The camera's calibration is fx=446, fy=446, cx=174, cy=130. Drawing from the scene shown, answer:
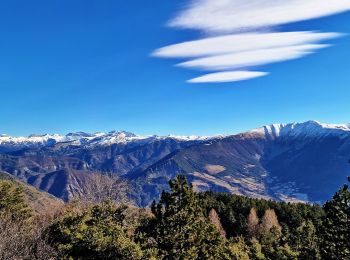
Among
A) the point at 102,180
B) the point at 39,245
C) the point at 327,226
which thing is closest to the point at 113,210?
the point at 39,245

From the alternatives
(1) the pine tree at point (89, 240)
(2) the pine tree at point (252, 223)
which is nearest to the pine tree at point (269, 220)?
(2) the pine tree at point (252, 223)

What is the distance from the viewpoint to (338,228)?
5353 cm

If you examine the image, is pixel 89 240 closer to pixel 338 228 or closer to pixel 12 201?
pixel 338 228

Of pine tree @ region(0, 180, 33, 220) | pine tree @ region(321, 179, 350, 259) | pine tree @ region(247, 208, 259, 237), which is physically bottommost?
pine tree @ region(247, 208, 259, 237)

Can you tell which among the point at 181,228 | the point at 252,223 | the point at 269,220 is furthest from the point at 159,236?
the point at 252,223

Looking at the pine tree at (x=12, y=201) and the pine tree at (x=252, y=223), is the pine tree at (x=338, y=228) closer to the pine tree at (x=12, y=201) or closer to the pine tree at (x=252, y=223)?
the pine tree at (x=12, y=201)

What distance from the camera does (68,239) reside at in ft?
154

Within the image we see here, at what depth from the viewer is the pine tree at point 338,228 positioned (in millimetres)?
52094

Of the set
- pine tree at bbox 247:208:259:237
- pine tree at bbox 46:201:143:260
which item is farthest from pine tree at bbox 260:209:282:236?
pine tree at bbox 46:201:143:260

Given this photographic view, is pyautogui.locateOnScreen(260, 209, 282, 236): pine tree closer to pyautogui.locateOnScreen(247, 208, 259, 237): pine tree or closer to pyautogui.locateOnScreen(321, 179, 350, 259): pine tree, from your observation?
pyautogui.locateOnScreen(247, 208, 259, 237): pine tree

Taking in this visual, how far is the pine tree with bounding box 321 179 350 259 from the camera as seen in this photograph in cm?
5209

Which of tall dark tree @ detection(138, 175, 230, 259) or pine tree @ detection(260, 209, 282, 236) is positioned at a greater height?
tall dark tree @ detection(138, 175, 230, 259)

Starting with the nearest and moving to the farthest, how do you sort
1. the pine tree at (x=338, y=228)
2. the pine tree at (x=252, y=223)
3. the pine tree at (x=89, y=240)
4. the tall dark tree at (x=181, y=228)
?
Result: the pine tree at (x=89, y=240), the tall dark tree at (x=181, y=228), the pine tree at (x=338, y=228), the pine tree at (x=252, y=223)

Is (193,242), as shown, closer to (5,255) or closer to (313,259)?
(5,255)
